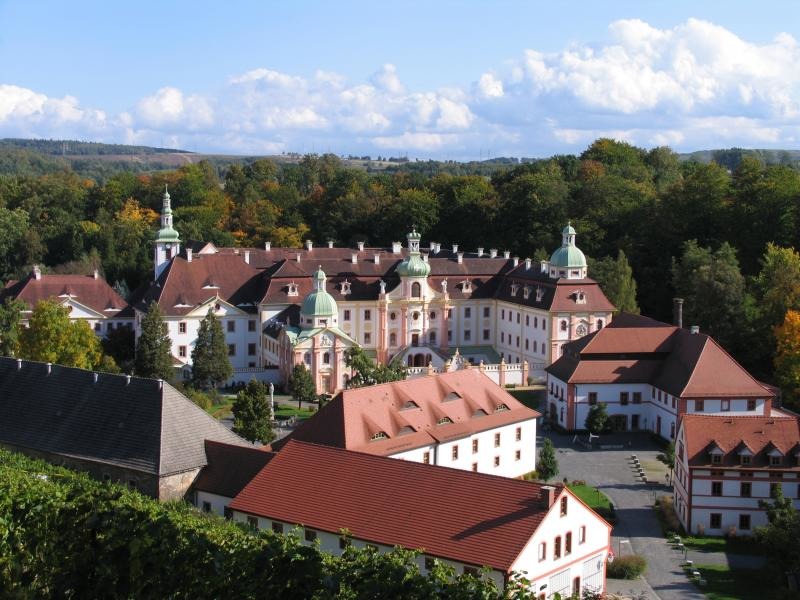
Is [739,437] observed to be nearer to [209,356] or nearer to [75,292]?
[209,356]

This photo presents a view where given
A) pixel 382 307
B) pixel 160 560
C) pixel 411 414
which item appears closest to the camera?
pixel 160 560

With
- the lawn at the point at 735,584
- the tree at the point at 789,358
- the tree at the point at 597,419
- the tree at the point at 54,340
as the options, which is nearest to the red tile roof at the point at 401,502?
the lawn at the point at 735,584

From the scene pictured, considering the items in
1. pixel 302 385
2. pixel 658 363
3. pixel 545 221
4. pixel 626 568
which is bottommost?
pixel 626 568

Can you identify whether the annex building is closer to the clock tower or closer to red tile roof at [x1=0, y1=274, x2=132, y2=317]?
red tile roof at [x1=0, y1=274, x2=132, y2=317]

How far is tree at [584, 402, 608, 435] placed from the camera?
61.1m

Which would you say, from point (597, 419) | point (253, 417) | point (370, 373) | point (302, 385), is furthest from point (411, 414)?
point (302, 385)

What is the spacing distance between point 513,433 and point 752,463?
10499 mm

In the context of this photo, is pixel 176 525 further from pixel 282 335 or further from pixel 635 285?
pixel 635 285

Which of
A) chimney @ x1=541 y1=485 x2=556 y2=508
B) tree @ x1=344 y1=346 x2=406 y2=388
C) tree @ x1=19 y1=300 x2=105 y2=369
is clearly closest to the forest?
tree @ x1=344 y1=346 x2=406 y2=388

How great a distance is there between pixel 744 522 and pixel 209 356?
33681 millimetres

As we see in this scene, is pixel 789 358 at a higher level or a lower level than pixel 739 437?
higher

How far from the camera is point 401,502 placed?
35344mm

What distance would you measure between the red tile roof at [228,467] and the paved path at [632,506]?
1333cm

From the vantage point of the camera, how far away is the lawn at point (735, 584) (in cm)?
3912
